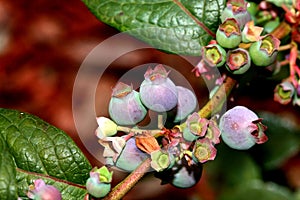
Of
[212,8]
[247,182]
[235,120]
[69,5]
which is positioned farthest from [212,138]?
[69,5]

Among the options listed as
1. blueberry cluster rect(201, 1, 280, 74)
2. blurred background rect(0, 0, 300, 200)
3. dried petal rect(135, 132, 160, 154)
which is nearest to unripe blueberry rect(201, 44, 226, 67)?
blueberry cluster rect(201, 1, 280, 74)

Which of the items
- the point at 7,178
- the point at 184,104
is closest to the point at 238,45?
the point at 184,104

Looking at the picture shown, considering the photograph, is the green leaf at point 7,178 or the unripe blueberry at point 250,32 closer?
the green leaf at point 7,178

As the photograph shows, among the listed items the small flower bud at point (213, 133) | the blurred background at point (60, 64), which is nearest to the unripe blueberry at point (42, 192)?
the small flower bud at point (213, 133)

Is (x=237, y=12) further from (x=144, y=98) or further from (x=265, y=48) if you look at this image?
(x=144, y=98)

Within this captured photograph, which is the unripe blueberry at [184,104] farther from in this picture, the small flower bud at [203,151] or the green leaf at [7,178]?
the green leaf at [7,178]

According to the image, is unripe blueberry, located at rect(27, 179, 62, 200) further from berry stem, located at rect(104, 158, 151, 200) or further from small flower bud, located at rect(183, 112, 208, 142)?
small flower bud, located at rect(183, 112, 208, 142)
